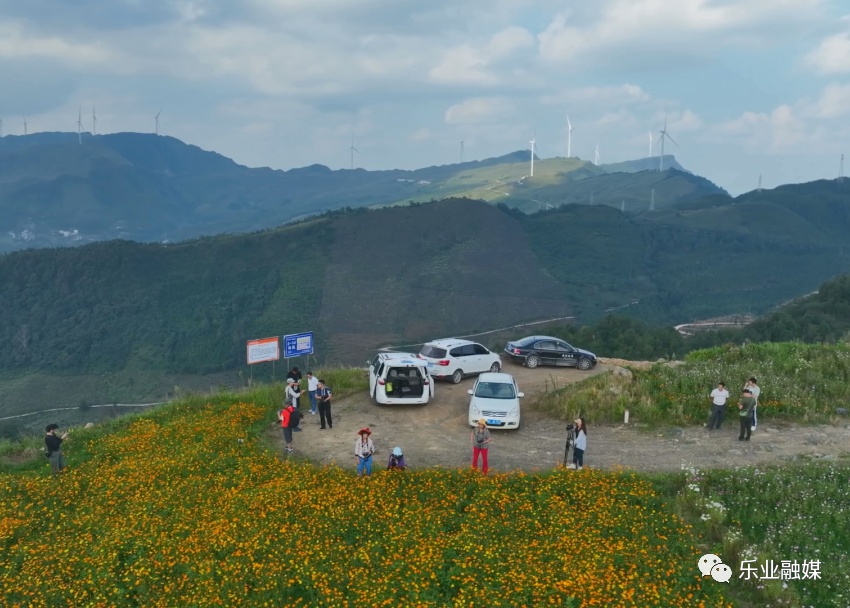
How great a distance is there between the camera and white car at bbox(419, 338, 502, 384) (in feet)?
87.9

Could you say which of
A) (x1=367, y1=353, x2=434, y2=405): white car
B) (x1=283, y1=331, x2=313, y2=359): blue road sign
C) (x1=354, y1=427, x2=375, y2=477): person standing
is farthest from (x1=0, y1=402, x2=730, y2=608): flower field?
(x1=283, y1=331, x2=313, y2=359): blue road sign

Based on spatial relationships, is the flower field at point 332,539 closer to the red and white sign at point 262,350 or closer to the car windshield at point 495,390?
the car windshield at point 495,390

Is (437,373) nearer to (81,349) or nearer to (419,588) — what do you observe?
(419,588)

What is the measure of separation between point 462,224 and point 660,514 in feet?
419

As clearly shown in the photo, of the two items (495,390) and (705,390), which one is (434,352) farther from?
(705,390)

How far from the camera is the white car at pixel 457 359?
2680 centimetres

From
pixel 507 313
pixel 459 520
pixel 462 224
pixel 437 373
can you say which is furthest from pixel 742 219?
pixel 459 520

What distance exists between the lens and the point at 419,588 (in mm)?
11531

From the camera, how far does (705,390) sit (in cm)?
2277

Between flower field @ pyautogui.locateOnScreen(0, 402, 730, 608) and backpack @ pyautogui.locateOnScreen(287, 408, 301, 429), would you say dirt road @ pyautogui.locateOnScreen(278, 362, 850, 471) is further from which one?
flower field @ pyautogui.locateOnScreen(0, 402, 730, 608)

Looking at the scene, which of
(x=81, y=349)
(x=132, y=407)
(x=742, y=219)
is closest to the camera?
(x=132, y=407)

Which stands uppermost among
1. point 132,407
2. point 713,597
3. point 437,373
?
point 437,373

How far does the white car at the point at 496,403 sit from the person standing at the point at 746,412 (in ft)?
21.7

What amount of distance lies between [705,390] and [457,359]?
9.64 meters
